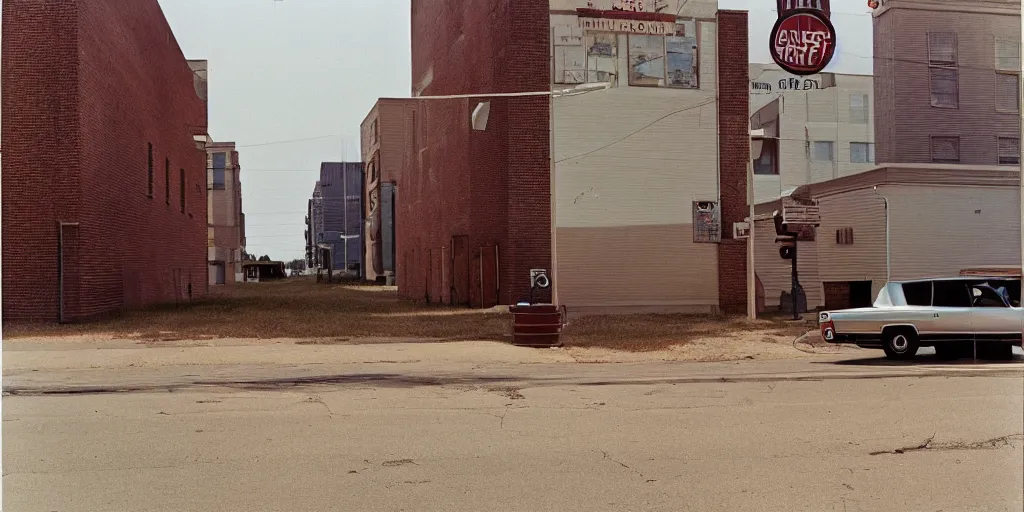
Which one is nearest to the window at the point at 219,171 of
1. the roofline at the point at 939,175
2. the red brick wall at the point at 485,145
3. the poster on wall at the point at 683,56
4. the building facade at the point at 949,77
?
the red brick wall at the point at 485,145

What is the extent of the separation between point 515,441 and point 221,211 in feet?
266

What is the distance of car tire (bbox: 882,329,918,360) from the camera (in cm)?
1606

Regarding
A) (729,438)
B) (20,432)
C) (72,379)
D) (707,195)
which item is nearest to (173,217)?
(707,195)

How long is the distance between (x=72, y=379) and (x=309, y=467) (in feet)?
26.2

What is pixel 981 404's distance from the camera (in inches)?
406

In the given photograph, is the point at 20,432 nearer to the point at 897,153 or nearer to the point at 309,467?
the point at 309,467

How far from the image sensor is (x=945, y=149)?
35500mm

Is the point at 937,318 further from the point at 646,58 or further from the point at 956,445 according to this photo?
the point at 646,58

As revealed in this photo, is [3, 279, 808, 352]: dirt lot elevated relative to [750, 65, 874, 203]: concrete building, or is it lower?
lower

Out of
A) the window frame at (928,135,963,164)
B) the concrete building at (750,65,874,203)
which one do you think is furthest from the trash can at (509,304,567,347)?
the concrete building at (750,65,874,203)

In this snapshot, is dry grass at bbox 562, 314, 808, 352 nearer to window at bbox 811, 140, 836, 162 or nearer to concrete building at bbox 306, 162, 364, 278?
window at bbox 811, 140, 836, 162

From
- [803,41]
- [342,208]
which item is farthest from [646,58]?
[342,208]

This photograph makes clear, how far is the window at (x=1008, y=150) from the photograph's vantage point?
3603 cm

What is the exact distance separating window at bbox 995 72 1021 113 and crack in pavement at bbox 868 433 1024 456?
105 ft
